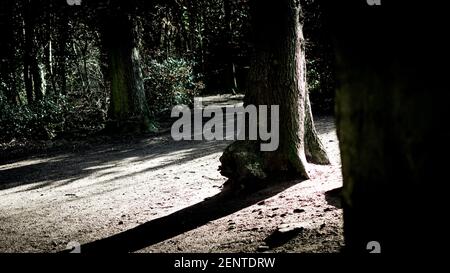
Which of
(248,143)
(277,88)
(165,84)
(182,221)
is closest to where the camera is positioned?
(182,221)

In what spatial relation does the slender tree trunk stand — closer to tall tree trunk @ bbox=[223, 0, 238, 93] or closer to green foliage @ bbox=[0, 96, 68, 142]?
green foliage @ bbox=[0, 96, 68, 142]

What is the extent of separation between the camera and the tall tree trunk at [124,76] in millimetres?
13867

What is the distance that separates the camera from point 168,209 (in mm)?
5863

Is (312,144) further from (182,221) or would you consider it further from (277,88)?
(182,221)

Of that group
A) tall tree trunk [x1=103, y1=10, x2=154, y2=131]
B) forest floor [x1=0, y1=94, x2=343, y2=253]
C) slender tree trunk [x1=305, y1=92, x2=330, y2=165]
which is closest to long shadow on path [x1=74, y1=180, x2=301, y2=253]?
forest floor [x1=0, y1=94, x2=343, y2=253]

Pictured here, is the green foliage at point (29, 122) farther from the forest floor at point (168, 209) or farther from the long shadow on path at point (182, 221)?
the long shadow on path at point (182, 221)

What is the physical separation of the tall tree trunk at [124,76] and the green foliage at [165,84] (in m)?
3.63

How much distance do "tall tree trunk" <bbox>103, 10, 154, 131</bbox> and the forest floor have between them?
A: 4772mm

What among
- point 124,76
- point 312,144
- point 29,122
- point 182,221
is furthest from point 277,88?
point 29,122

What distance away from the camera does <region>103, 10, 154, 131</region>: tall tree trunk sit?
13.9 meters

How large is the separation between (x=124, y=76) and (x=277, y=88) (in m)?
9.37

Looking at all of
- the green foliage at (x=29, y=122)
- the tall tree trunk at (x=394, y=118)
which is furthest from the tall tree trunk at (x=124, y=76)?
the tall tree trunk at (x=394, y=118)

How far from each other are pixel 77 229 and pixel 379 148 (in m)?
4.94
